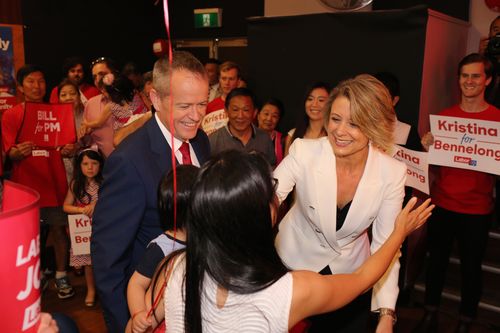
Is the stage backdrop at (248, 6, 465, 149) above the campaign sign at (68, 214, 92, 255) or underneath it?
above

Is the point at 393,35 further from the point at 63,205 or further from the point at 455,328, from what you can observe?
the point at 63,205

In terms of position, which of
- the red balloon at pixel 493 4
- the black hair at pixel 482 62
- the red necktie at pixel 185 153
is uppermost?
the red balloon at pixel 493 4

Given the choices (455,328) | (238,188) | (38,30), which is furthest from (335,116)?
(38,30)

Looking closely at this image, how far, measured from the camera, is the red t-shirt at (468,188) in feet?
10.5

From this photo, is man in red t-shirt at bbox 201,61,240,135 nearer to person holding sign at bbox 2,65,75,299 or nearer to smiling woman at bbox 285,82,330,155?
smiling woman at bbox 285,82,330,155

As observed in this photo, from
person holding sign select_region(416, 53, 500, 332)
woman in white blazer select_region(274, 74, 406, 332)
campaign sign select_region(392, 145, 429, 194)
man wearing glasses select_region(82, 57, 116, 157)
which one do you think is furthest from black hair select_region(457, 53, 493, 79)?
man wearing glasses select_region(82, 57, 116, 157)

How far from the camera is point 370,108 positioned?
1.90 meters

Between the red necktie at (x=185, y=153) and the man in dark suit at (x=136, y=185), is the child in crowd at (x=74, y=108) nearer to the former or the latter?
the red necktie at (x=185, y=153)

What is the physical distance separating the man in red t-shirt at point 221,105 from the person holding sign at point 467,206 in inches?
72.0

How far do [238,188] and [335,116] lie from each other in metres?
0.99

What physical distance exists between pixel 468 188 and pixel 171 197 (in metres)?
2.40

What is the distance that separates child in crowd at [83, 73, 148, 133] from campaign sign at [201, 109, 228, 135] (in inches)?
26.3

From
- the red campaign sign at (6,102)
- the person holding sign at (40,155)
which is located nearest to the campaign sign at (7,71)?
the red campaign sign at (6,102)

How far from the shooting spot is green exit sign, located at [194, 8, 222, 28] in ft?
27.4
